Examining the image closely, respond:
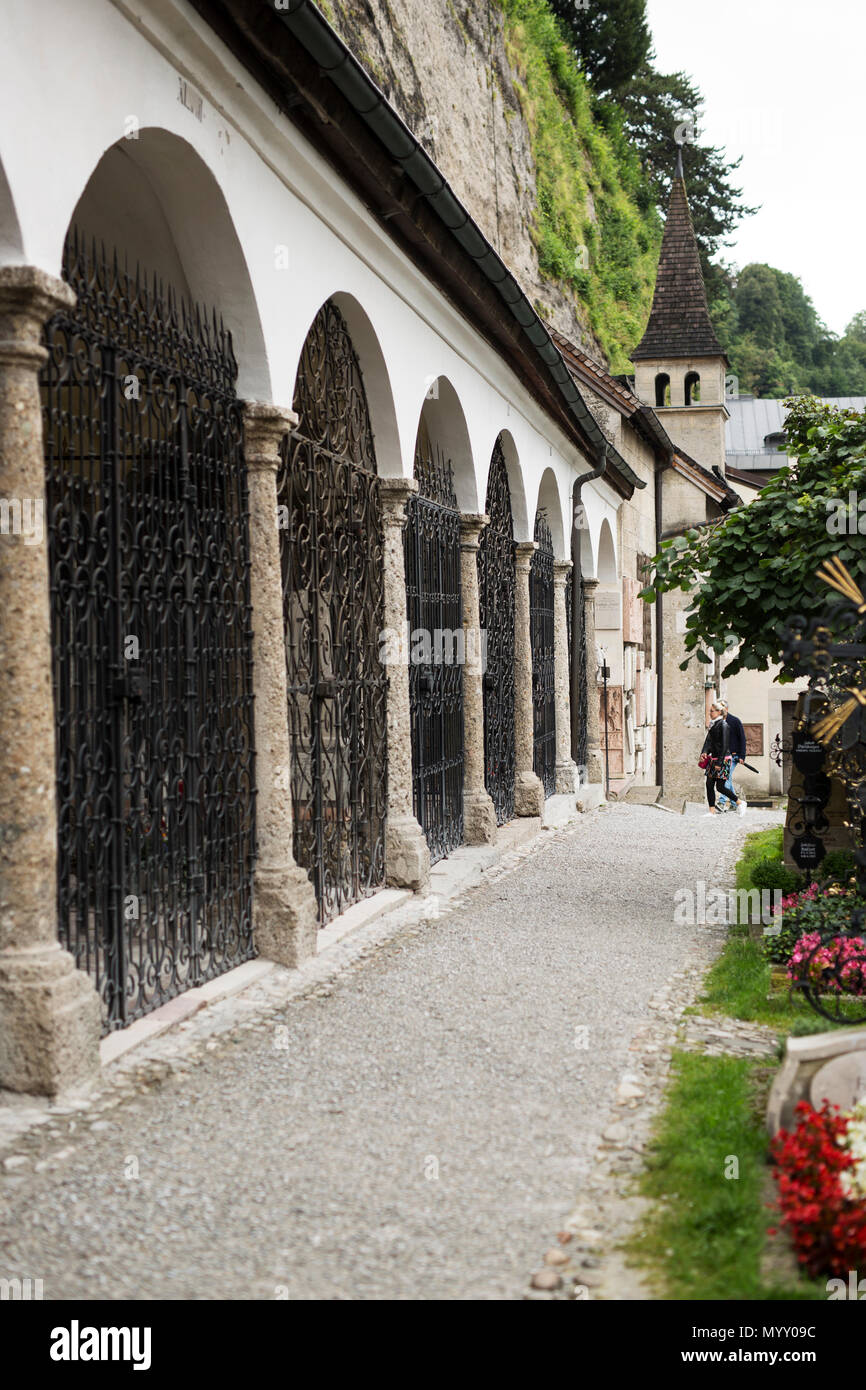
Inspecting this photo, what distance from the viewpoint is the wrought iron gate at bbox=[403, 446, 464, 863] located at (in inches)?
387

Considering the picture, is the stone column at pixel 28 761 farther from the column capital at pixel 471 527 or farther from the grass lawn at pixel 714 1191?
the column capital at pixel 471 527

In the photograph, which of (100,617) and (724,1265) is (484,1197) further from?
(100,617)

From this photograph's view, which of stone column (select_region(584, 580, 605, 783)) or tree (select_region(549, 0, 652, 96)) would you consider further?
tree (select_region(549, 0, 652, 96))

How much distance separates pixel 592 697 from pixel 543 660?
3686 millimetres

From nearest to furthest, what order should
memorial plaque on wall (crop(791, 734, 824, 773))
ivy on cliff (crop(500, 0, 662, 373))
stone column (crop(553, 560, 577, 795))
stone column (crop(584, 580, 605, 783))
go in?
1. memorial plaque on wall (crop(791, 734, 824, 773))
2. stone column (crop(553, 560, 577, 795))
3. stone column (crop(584, 580, 605, 783))
4. ivy on cliff (crop(500, 0, 662, 373))

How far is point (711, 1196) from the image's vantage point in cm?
365

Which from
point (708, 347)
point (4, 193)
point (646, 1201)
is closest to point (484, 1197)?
point (646, 1201)

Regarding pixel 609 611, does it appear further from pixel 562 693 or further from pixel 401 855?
pixel 401 855

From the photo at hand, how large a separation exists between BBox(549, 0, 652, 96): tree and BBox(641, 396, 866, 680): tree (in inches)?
1262

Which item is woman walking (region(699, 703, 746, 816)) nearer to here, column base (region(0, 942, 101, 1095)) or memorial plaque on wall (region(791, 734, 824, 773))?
memorial plaque on wall (region(791, 734, 824, 773))

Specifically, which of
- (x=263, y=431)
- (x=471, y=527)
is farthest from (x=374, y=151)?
(x=471, y=527)

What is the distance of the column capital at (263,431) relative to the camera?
6391 millimetres

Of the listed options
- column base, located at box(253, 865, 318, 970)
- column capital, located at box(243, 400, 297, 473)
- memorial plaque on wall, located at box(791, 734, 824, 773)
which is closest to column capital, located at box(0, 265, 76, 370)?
column capital, located at box(243, 400, 297, 473)
